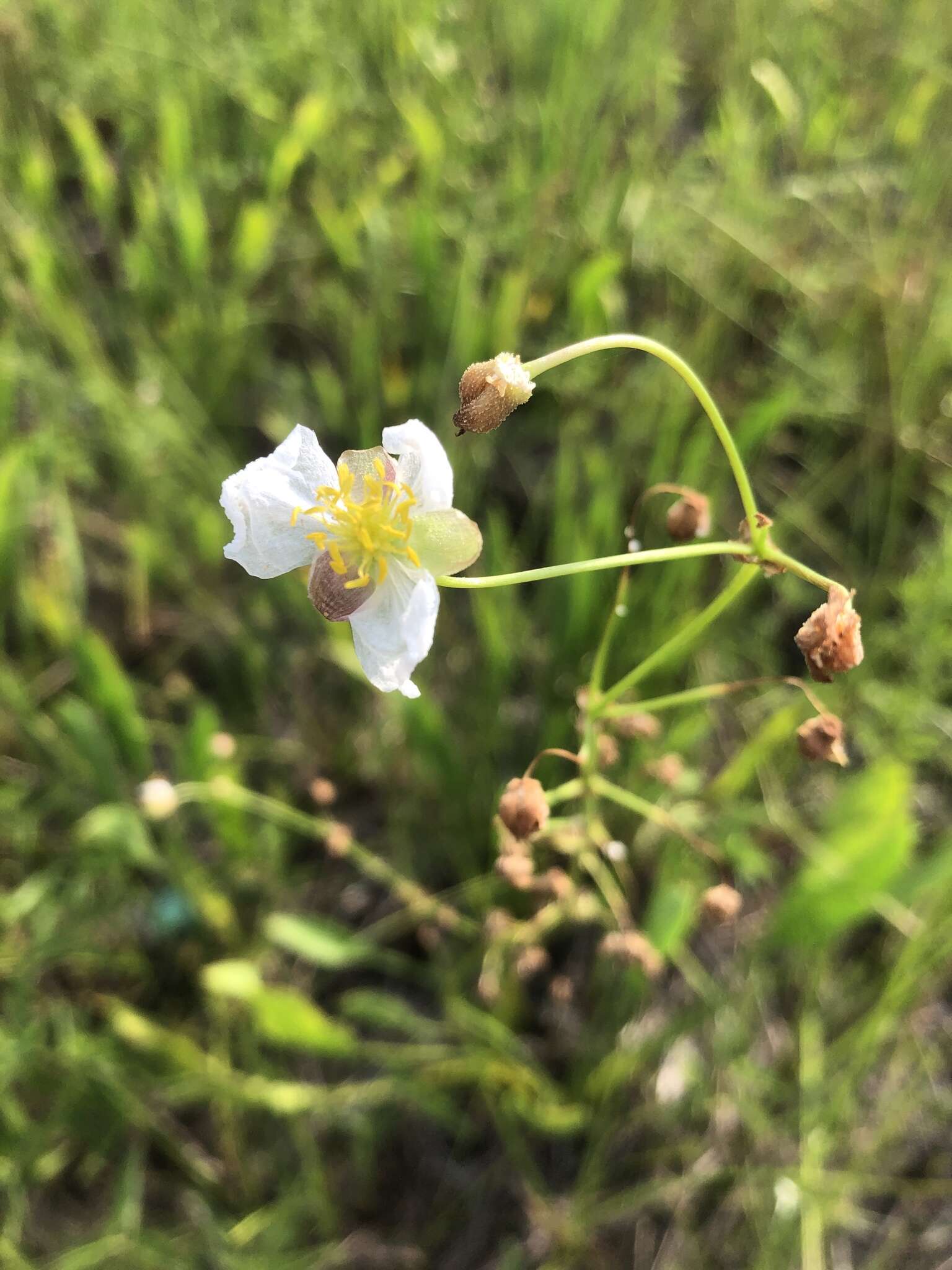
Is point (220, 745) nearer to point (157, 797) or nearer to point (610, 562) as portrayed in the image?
point (157, 797)

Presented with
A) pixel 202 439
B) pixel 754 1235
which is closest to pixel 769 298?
pixel 202 439

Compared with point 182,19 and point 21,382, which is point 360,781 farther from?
point 182,19

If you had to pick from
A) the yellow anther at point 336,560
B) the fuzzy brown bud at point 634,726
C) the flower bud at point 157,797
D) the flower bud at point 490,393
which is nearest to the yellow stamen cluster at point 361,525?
the yellow anther at point 336,560

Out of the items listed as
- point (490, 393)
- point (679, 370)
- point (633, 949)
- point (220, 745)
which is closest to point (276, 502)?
point (490, 393)

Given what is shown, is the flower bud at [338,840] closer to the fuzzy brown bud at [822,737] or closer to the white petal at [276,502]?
the white petal at [276,502]

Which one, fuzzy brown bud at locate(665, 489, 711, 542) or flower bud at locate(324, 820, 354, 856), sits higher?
fuzzy brown bud at locate(665, 489, 711, 542)

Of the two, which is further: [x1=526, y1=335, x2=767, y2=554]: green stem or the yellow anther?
the yellow anther

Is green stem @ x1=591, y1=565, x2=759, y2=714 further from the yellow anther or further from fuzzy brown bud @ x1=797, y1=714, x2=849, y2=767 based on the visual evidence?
the yellow anther

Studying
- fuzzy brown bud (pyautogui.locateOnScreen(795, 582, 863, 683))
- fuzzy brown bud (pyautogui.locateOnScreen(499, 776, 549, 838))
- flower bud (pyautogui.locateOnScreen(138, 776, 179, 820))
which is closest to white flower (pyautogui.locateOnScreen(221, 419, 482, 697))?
fuzzy brown bud (pyautogui.locateOnScreen(499, 776, 549, 838))
